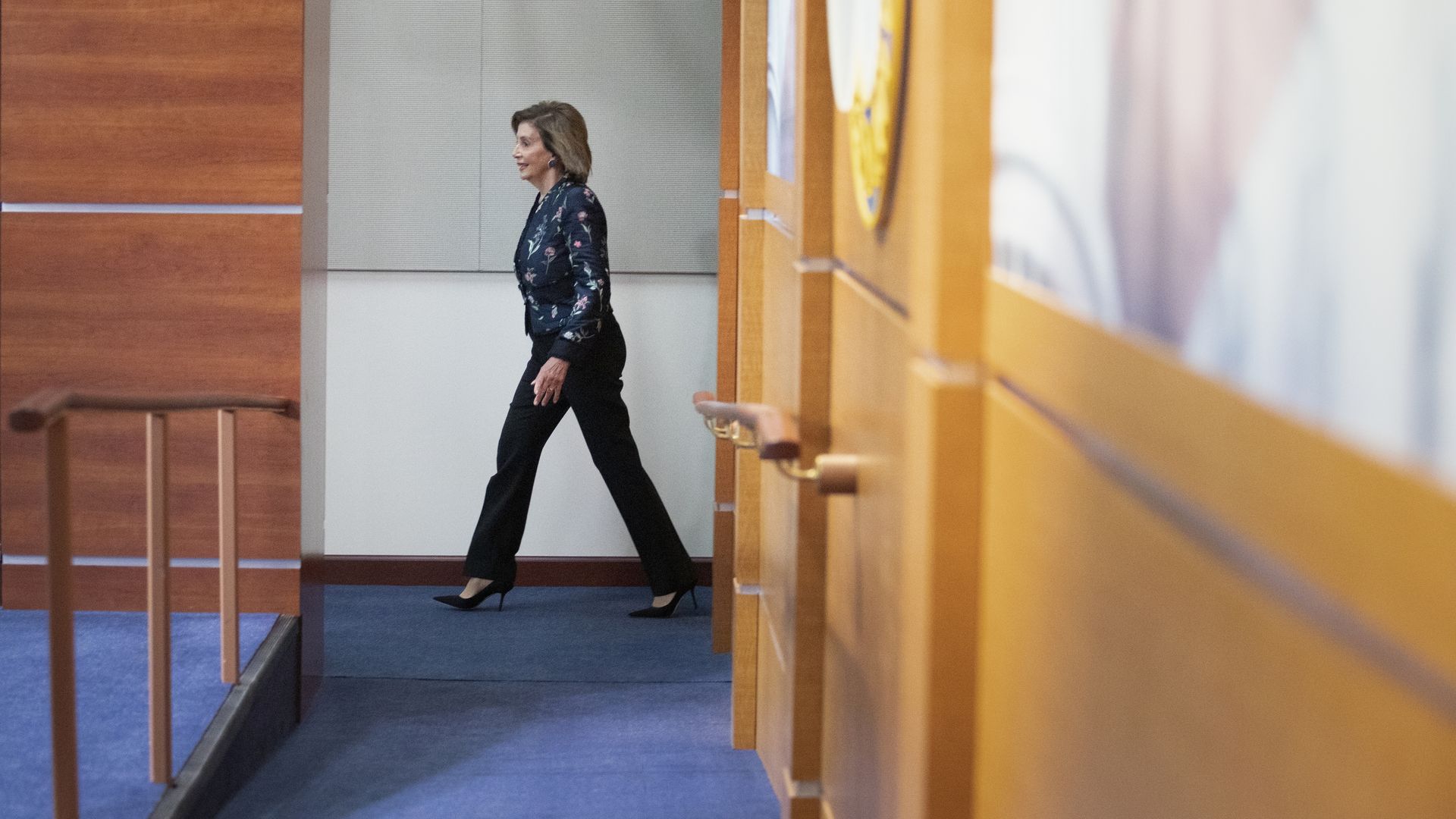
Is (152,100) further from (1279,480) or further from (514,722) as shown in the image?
(1279,480)

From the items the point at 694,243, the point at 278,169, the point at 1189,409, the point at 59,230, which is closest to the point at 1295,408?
the point at 1189,409

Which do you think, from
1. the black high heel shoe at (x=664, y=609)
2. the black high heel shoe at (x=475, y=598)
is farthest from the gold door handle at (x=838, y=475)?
the black high heel shoe at (x=475, y=598)

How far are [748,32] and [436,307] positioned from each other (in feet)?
7.06

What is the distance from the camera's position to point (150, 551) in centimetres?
280

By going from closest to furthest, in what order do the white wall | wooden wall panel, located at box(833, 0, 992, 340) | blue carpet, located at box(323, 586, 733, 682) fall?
1. wooden wall panel, located at box(833, 0, 992, 340)
2. blue carpet, located at box(323, 586, 733, 682)
3. the white wall

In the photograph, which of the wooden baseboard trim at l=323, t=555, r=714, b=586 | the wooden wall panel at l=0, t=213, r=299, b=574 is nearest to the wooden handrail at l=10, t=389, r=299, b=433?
the wooden wall panel at l=0, t=213, r=299, b=574

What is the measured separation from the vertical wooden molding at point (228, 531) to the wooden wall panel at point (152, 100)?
2.24 ft

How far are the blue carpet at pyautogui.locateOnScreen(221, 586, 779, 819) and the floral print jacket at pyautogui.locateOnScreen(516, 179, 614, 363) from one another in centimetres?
94

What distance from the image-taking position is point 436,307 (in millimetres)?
5500

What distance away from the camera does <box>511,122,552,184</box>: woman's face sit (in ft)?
15.6

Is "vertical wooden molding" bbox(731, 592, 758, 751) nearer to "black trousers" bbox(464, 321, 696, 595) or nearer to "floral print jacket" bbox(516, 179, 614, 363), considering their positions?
"black trousers" bbox(464, 321, 696, 595)

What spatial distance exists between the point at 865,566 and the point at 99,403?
123 cm

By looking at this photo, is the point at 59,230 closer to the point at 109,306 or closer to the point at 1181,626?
the point at 109,306

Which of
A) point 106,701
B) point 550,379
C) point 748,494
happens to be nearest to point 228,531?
point 106,701
